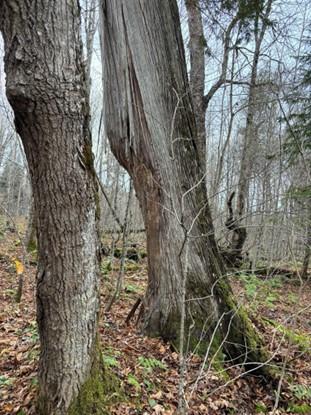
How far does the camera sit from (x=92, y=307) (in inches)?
79.4

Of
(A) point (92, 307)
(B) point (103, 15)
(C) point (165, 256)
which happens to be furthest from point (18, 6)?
(C) point (165, 256)

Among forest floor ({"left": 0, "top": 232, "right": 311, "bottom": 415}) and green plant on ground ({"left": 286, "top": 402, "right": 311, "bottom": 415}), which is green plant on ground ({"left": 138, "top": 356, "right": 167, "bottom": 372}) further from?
green plant on ground ({"left": 286, "top": 402, "right": 311, "bottom": 415})

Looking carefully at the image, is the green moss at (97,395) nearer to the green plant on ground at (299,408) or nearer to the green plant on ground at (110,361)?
the green plant on ground at (110,361)

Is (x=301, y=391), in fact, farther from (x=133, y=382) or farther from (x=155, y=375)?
(x=133, y=382)

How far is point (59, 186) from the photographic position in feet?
5.92

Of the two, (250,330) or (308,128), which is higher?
(308,128)

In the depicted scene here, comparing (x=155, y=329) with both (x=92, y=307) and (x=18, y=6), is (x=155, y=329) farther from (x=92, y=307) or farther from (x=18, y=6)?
(x=18, y=6)

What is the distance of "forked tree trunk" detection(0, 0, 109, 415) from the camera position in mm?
1634

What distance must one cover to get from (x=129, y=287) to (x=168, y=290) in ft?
8.93

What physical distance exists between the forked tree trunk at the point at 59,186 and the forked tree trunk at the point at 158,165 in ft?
4.47

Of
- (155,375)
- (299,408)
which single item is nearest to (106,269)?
(155,375)

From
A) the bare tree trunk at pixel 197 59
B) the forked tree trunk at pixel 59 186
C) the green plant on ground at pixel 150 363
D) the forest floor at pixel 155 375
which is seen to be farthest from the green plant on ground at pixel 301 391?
the bare tree trunk at pixel 197 59

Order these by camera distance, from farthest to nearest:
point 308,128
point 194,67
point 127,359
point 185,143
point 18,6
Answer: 1. point 308,128
2. point 194,67
3. point 185,143
4. point 127,359
5. point 18,6

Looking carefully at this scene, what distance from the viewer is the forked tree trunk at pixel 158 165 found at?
3291 millimetres
